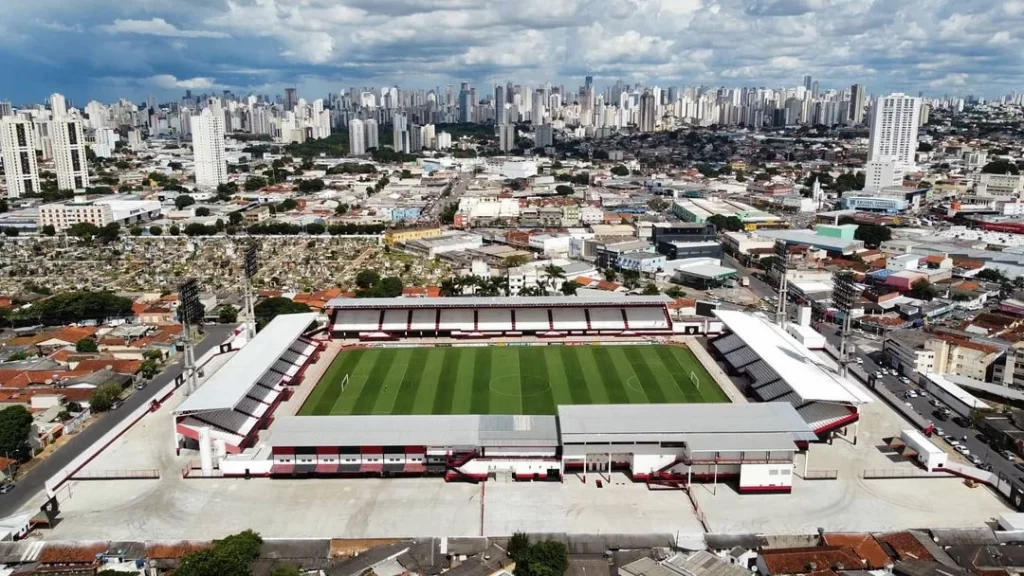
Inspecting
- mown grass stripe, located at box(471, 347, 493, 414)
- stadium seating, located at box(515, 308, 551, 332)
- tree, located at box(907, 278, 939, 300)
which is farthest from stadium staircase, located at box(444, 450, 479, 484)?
tree, located at box(907, 278, 939, 300)

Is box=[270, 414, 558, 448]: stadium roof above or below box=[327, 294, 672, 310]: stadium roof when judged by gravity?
below

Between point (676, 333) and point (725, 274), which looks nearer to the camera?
point (676, 333)

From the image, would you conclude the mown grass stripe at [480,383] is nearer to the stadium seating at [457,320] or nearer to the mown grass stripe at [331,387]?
the stadium seating at [457,320]

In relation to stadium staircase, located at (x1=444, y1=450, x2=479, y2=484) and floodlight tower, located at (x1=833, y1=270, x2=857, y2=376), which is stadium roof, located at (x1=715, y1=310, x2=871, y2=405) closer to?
floodlight tower, located at (x1=833, y1=270, x2=857, y2=376)

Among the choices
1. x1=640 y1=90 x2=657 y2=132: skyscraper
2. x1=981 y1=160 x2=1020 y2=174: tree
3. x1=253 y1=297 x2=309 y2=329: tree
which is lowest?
x1=253 y1=297 x2=309 y2=329: tree

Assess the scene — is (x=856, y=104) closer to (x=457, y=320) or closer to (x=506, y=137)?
(x=506, y=137)

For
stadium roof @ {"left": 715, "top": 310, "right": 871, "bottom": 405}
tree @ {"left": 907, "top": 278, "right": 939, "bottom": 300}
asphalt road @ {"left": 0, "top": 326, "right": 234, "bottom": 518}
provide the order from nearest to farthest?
asphalt road @ {"left": 0, "top": 326, "right": 234, "bottom": 518} < stadium roof @ {"left": 715, "top": 310, "right": 871, "bottom": 405} < tree @ {"left": 907, "top": 278, "right": 939, "bottom": 300}

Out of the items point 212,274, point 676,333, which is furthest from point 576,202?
point 676,333

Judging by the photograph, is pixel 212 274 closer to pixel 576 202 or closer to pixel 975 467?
pixel 576 202
